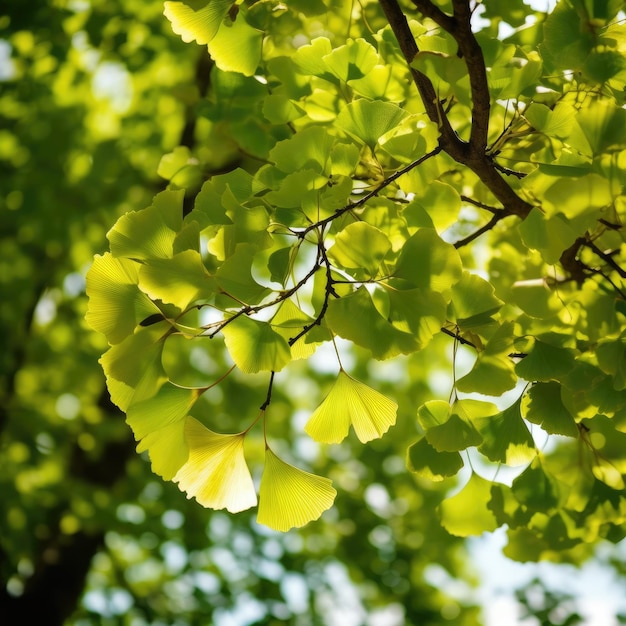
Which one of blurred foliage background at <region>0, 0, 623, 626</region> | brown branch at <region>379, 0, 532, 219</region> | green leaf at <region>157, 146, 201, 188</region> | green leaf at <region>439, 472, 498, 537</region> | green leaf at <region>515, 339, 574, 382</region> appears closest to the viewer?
brown branch at <region>379, 0, 532, 219</region>

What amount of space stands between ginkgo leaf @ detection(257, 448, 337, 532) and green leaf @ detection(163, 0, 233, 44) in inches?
24.9

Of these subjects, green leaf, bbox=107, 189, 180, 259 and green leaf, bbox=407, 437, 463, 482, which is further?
green leaf, bbox=407, 437, 463, 482

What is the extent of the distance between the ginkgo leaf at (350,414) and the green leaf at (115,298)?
289 millimetres

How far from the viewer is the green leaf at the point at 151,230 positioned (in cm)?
87

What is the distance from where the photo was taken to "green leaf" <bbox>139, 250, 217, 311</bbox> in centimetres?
81

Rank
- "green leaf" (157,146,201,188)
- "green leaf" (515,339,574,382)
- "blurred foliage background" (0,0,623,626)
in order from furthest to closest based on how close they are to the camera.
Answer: "blurred foliage background" (0,0,623,626) → "green leaf" (157,146,201,188) → "green leaf" (515,339,574,382)

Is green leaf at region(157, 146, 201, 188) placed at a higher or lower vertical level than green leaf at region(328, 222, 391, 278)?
lower

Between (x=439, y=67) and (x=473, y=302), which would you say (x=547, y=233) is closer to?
(x=473, y=302)

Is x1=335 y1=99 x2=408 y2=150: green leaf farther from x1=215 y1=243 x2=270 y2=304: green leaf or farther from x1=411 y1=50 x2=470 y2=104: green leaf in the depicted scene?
x1=215 y1=243 x2=270 y2=304: green leaf

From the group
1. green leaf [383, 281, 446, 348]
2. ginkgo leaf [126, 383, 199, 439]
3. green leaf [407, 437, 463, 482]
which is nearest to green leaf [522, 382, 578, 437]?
green leaf [407, 437, 463, 482]

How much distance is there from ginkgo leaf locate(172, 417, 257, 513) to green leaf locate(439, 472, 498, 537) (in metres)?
0.47

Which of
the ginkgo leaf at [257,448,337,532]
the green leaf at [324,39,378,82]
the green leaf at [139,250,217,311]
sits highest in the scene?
the green leaf at [324,39,378,82]

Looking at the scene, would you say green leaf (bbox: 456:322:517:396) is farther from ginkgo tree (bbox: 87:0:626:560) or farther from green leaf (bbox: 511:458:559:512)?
green leaf (bbox: 511:458:559:512)

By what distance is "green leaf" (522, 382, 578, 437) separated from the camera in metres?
0.96
